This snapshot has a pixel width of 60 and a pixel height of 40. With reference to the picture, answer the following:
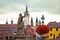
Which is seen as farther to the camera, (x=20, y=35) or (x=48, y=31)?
(x=48, y=31)

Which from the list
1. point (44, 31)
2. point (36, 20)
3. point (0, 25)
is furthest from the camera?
point (36, 20)

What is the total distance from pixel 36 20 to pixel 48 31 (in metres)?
61.3

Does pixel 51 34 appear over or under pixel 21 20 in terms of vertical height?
under

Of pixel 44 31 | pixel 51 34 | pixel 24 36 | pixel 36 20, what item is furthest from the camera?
pixel 36 20

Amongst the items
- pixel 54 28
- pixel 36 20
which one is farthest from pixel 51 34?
pixel 36 20

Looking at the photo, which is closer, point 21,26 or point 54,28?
point 21,26

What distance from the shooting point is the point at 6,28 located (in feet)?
439

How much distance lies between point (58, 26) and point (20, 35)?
82.8m

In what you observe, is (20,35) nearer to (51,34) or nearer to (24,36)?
(24,36)

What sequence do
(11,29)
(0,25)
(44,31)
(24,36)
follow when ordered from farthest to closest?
(0,25), (11,29), (44,31), (24,36)

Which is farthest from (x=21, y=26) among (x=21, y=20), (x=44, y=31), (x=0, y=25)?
(x=0, y=25)

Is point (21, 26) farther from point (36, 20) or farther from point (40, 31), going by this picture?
point (36, 20)

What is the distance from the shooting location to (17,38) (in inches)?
1528

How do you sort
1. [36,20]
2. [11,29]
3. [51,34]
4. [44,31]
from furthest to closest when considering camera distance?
[36,20]
[11,29]
[51,34]
[44,31]
